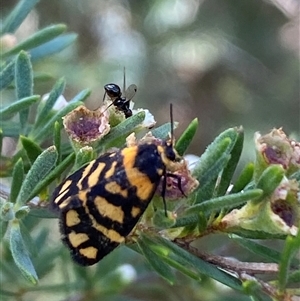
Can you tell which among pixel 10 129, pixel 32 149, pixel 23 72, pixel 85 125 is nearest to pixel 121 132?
pixel 85 125

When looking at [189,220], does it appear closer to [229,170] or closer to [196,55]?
[229,170]

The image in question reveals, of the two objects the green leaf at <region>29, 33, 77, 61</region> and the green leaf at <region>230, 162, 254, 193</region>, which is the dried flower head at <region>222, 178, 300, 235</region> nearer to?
the green leaf at <region>230, 162, 254, 193</region>

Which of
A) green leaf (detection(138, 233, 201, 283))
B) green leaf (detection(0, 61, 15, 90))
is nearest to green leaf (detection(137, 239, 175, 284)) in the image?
green leaf (detection(138, 233, 201, 283))

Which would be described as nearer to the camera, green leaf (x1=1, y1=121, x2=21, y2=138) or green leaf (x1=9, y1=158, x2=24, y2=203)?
green leaf (x1=9, y1=158, x2=24, y2=203)

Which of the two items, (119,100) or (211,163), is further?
(119,100)

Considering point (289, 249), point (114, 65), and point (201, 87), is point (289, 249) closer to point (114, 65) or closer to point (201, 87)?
point (114, 65)

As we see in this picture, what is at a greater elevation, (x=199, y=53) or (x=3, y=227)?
(x=3, y=227)
